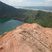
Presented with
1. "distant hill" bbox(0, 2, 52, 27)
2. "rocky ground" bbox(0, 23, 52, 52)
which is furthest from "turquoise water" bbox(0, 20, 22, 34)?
"rocky ground" bbox(0, 23, 52, 52)

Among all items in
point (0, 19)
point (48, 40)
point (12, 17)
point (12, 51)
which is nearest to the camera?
point (12, 51)

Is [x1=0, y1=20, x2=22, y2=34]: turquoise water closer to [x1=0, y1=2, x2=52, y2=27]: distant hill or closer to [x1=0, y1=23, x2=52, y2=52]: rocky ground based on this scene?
[x1=0, y1=2, x2=52, y2=27]: distant hill

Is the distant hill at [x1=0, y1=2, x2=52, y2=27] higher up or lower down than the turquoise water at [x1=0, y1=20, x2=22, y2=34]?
higher up

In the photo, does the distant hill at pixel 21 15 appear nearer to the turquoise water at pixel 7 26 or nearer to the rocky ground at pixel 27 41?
the turquoise water at pixel 7 26

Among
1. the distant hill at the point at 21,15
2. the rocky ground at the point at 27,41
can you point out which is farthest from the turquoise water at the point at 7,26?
the rocky ground at the point at 27,41

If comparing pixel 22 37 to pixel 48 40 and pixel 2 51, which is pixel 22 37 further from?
pixel 48 40

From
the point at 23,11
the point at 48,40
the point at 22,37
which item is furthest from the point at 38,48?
the point at 23,11

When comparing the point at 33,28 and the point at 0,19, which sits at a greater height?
the point at 33,28

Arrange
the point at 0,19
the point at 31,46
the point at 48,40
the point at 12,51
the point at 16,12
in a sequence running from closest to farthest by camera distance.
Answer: the point at 12,51, the point at 31,46, the point at 48,40, the point at 0,19, the point at 16,12
